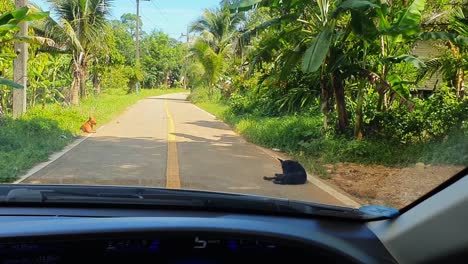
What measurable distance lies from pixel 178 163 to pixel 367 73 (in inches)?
155

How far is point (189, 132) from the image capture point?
17047 mm

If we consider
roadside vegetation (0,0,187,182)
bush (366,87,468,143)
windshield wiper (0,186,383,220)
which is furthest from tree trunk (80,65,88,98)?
windshield wiper (0,186,383,220)

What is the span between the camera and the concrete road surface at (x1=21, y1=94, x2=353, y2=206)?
25.4 feet

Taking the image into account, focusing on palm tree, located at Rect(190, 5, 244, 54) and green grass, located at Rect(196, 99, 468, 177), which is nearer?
green grass, located at Rect(196, 99, 468, 177)

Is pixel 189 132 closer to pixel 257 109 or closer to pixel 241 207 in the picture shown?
pixel 257 109

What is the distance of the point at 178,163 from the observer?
10.3 meters

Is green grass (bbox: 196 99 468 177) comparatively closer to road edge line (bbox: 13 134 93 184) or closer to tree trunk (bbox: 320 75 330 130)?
tree trunk (bbox: 320 75 330 130)

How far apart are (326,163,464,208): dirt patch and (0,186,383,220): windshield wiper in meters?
3.44

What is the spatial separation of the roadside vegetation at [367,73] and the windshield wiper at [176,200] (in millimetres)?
5282

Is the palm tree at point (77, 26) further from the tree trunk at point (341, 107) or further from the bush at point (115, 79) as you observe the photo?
the tree trunk at point (341, 107)

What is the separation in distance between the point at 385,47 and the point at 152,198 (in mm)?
9018

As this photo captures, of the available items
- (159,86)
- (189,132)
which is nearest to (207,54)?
(189,132)

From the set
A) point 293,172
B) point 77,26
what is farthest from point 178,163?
point 77,26

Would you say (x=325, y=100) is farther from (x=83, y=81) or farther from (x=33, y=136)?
(x=83, y=81)
